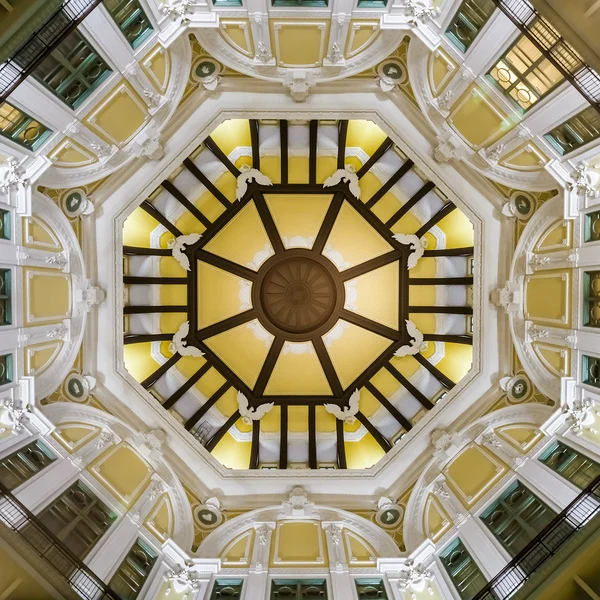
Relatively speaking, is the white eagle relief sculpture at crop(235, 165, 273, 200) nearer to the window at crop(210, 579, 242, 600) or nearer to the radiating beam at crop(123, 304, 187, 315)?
the radiating beam at crop(123, 304, 187, 315)

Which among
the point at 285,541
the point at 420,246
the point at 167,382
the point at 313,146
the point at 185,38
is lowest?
the point at 285,541

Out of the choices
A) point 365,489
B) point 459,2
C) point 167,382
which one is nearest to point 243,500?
point 365,489

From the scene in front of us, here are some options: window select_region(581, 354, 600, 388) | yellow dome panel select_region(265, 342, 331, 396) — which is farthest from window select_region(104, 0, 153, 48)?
window select_region(581, 354, 600, 388)

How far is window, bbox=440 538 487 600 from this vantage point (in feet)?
40.5

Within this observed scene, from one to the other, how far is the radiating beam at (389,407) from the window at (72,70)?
13271 millimetres

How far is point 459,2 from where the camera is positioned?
11.6 metres

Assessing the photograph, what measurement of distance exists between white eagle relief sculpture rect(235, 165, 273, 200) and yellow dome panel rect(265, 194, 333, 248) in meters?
0.81

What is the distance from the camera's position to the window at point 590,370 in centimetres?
1273

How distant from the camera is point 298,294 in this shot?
67.4ft

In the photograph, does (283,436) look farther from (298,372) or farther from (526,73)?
(526,73)

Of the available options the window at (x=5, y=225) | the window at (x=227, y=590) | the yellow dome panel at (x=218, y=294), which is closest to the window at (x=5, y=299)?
the window at (x=5, y=225)

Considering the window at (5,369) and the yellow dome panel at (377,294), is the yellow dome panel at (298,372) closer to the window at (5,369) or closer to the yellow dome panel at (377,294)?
the yellow dome panel at (377,294)

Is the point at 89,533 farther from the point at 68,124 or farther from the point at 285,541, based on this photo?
the point at 68,124

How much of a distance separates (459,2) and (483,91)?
2.15m
